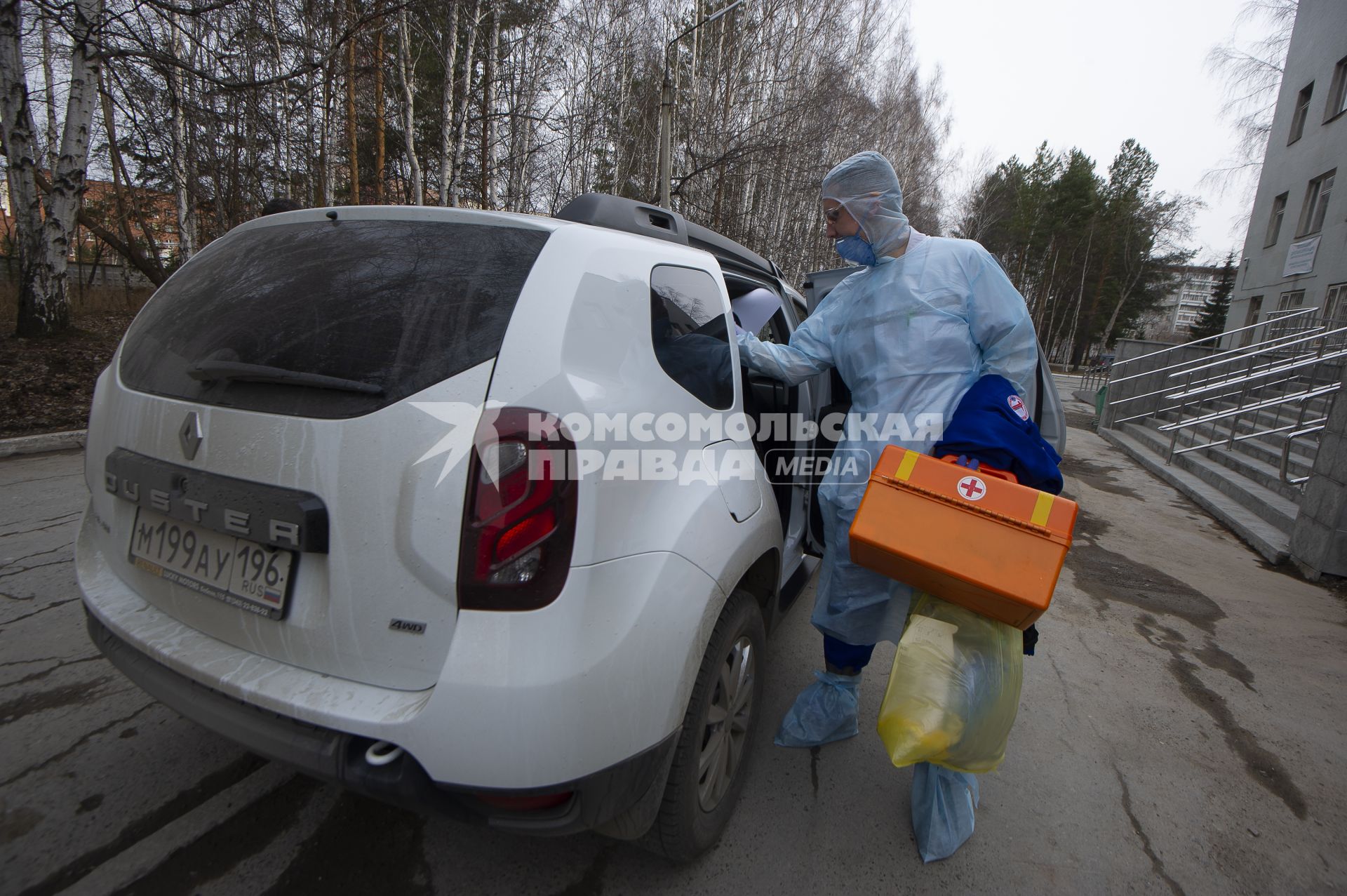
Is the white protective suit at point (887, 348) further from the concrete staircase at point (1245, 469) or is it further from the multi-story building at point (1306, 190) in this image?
the multi-story building at point (1306, 190)

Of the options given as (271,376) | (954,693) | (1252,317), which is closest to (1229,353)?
(1252,317)

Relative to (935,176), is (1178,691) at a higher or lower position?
lower

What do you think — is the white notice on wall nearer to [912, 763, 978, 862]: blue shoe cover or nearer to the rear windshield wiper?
[912, 763, 978, 862]: blue shoe cover

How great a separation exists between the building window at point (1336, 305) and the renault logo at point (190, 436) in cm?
2132

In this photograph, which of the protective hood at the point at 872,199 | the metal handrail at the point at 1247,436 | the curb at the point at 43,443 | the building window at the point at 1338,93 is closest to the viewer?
the protective hood at the point at 872,199

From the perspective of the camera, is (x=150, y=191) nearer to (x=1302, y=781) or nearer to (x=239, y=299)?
(x=239, y=299)

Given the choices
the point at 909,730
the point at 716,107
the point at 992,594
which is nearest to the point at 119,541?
the point at 909,730

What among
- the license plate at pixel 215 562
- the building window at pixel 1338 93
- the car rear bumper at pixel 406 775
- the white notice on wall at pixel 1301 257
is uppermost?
the building window at pixel 1338 93

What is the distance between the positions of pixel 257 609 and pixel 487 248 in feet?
3.02

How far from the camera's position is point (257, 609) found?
1.34 m

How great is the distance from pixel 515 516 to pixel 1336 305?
2211 centimetres

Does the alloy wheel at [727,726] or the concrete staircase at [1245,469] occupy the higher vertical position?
the concrete staircase at [1245,469]

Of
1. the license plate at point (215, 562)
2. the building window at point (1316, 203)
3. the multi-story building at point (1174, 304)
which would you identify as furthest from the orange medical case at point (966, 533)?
the multi-story building at point (1174, 304)

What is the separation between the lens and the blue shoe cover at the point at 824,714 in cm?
234
